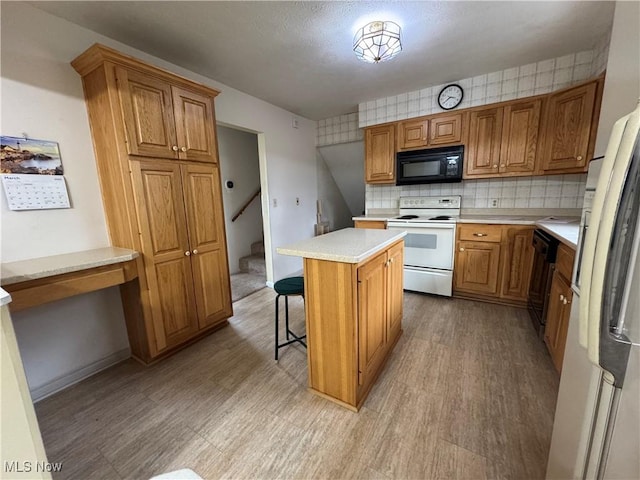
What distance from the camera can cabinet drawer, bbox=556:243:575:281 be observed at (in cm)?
158

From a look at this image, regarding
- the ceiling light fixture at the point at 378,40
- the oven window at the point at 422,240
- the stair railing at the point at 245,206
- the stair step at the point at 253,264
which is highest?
Result: the ceiling light fixture at the point at 378,40

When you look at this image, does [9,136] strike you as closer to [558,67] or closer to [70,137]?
[70,137]

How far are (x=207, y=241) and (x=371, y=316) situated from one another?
1555mm

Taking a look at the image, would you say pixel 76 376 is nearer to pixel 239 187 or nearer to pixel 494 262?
pixel 239 187

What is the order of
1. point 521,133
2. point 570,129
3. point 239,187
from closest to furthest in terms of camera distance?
1. point 570,129
2. point 521,133
3. point 239,187

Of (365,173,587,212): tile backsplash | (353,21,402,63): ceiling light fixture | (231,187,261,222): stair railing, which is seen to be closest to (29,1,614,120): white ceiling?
(353,21,402,63): ceiling light fixture

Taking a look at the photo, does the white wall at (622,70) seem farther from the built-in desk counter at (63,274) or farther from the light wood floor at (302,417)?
the built-in desk counter at (63,274)

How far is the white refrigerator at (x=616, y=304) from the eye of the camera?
577 mm

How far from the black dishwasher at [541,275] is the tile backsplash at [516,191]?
2.51 feet

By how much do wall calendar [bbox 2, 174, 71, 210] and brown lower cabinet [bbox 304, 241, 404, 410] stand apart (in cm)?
173

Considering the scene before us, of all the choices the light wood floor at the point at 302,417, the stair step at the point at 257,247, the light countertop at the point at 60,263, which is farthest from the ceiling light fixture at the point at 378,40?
the stair step at the point at 257,247

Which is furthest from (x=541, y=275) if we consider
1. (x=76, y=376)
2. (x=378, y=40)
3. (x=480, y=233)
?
(x=76, y=376)

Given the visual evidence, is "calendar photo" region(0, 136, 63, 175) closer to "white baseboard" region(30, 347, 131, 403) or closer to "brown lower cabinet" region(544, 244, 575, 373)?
"white baseboard" region(30, 347, 131, 403)

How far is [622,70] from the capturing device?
0.73 metres
